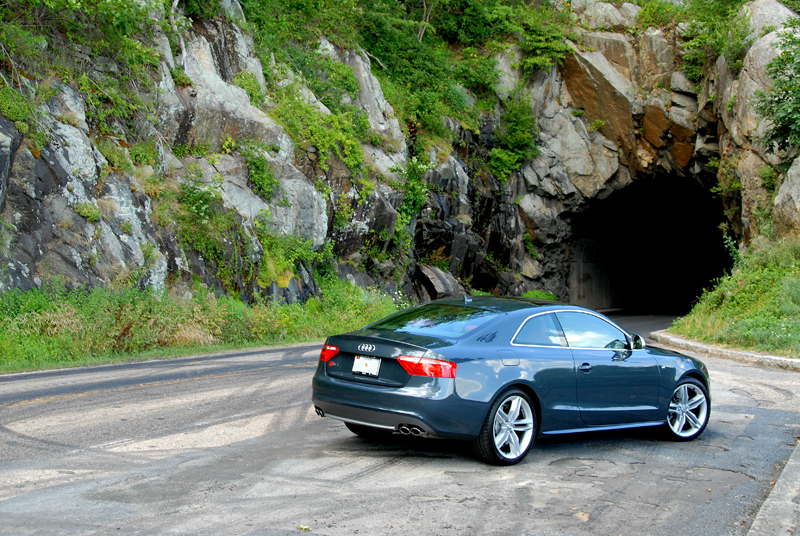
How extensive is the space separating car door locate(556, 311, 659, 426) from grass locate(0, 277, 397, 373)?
8.39 m

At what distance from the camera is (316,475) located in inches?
202

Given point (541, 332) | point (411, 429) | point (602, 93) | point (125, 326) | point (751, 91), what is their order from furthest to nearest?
point (602, 93)
point (751, 91)
point (125, 326)
point (541, 332)
point (411, 429)

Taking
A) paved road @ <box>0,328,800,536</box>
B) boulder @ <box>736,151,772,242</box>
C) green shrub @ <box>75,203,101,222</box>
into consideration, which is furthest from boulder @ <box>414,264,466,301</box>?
paved road @ <box>0,328,800,536</box>

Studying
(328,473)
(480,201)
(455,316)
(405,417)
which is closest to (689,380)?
(455,316)

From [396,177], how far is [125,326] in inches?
576

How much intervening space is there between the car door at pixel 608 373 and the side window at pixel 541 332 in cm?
11

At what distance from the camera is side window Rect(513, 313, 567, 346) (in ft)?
19.6

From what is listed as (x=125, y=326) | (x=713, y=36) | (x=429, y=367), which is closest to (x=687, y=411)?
(x=429, y=367)

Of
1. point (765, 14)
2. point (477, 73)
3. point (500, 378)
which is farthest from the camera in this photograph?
point (477, 73)

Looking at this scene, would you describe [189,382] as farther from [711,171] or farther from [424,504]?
[711,171]

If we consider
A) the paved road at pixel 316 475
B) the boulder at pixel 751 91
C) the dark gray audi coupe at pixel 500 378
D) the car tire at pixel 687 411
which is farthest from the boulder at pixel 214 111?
the boulder at pixel 751 91

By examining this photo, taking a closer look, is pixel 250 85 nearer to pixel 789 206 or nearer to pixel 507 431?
pixel 789 206

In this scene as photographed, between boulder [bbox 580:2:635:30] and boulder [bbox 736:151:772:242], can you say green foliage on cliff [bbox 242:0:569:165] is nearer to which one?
boulder [bbox 580:2:635:30]

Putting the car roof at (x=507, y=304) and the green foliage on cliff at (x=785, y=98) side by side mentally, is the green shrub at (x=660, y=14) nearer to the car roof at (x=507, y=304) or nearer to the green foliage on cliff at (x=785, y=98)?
the green foliage on cliff at (x=785, y=98)
